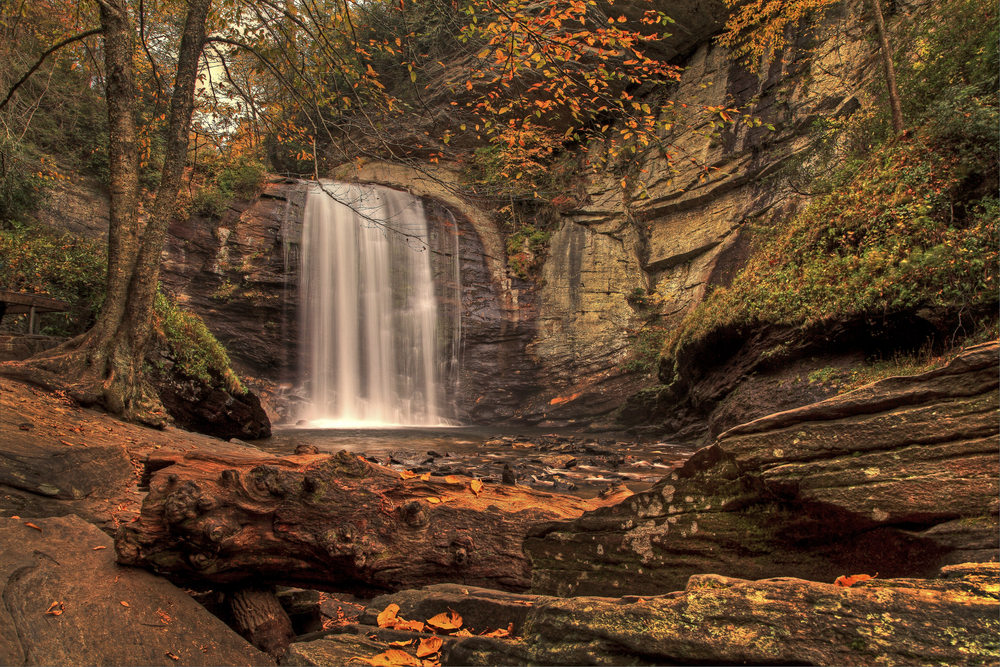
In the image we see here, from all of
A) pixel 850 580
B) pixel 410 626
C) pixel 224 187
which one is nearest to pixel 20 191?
pixel 224 187

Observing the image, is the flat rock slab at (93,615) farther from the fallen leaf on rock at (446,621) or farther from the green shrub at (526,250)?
the green shrub at (526,250)

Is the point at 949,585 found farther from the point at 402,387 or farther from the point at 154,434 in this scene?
the point at 402,387

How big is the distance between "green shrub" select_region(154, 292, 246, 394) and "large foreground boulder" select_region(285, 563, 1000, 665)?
28.7ft

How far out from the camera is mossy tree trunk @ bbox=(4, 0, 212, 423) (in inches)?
262

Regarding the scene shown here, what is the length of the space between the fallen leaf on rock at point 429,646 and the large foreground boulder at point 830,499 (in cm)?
87

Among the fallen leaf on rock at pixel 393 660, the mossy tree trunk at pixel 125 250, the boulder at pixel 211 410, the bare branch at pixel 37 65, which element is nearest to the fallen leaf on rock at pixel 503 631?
the fallen leaf on rock at pixel 393 660

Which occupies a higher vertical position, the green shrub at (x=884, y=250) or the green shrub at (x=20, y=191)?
the green shrub at (x=20, y=191)

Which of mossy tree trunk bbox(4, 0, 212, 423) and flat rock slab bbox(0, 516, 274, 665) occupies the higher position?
mossy tree trunk bbox(4, 0, 212, 423)

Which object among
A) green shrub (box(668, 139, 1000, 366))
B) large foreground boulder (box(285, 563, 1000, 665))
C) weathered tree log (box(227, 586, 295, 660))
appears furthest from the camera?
green shrub (box(668, 139, 1000, 366))

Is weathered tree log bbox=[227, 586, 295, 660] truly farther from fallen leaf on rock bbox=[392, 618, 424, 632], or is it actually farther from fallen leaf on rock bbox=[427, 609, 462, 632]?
fallen leaf on rock bbox=[427, 609, 462, 632]

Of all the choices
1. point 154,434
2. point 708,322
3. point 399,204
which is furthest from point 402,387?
point 154,434

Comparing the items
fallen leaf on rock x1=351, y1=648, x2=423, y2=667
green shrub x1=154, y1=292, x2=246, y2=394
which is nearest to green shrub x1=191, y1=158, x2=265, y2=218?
green shrub x1=154, y1=292, x2=246, y2=394

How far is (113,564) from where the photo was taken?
9.52ft

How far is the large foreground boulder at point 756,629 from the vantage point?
4.41ft
